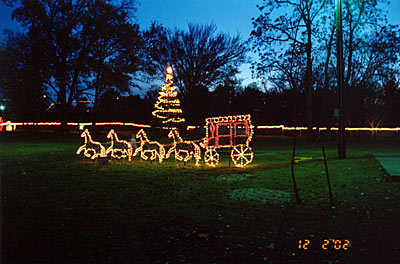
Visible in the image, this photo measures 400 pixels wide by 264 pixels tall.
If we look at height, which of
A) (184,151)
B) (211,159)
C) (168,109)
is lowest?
(211,159)

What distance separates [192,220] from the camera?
5.83 m

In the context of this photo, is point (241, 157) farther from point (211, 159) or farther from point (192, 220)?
point (192, 220)

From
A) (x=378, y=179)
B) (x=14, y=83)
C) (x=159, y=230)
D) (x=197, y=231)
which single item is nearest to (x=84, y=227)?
(x=159, y=230)

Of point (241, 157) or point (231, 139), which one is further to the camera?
point (231, 139)

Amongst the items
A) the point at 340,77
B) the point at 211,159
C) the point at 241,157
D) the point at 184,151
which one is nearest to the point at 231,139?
the point at 241,157

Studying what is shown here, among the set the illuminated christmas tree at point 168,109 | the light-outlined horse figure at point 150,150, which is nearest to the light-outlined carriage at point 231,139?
the light-outlined horse figure at point 150,150

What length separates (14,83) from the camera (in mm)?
29828

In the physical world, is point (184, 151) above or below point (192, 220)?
above

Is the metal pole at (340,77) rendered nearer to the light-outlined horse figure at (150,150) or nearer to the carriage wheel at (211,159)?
the carriage wheel at (211,159)

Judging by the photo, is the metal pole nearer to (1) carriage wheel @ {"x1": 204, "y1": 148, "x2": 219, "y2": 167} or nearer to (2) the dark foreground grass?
(2) the dark foreground grass

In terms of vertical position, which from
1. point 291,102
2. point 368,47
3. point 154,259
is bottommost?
point 154,259

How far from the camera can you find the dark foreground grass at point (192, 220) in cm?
447

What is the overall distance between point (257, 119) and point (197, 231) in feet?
129

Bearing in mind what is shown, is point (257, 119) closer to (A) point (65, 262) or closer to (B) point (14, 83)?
(B) point (14, 83)
